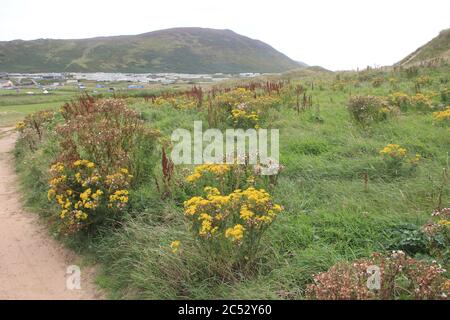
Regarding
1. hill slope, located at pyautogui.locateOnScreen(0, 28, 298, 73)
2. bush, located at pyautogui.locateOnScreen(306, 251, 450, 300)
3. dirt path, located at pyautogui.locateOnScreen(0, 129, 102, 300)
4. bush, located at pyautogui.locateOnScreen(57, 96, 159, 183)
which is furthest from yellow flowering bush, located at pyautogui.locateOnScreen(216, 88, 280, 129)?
hill slope, located at pyautogui.locateOnScreen(0, 28, 298, 73)

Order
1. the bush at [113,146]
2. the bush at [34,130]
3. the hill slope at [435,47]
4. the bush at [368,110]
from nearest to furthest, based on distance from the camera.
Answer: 1. the bush at [113,146]
2. the bush at [368,110]
3. the bush at [34,130]
4. the hill slope at [435,47]

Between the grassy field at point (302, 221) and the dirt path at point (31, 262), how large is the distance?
224 millimetres

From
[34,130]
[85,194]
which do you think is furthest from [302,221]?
[34,130]

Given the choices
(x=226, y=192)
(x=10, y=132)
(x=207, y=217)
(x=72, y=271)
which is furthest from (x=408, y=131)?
(x=10, y=132)

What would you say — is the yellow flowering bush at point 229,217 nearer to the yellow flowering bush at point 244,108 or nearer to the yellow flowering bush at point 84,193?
the yellow flowering bush at point 84,193

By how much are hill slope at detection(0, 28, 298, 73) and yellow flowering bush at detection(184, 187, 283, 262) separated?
453 feet

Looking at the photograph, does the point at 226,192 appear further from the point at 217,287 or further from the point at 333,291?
the point at 333,291

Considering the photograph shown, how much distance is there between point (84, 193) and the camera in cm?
461

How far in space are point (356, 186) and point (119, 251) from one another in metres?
3.38

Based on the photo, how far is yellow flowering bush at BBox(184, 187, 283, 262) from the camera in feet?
11.6

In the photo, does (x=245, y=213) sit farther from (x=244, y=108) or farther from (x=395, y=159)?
(x=244, y=108)

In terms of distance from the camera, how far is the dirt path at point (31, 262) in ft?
→ 12.9

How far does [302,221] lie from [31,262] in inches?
138

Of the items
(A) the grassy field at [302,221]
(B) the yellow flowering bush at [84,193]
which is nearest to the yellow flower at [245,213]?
(A) the grassy field at [302,221]
